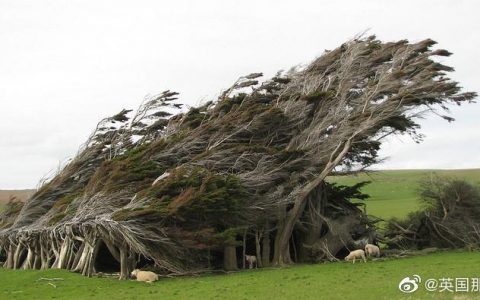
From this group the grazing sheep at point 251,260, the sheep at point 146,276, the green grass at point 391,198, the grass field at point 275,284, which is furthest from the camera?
the green grass at point 391,198

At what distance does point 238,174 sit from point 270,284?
818 cm

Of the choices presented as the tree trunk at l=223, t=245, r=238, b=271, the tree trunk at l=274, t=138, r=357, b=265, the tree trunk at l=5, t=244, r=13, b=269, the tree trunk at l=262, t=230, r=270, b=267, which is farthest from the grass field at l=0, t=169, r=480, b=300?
the tree trunk at l=5, t=244, r=13, b=269

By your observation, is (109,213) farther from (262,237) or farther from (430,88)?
(430,88)

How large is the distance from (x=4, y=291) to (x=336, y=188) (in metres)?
18.4

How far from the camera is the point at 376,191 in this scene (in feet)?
262

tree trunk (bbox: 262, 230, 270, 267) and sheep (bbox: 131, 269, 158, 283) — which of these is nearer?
sheep (bbox: 131, 269, 158, 283)

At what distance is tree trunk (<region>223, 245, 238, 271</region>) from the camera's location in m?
25.6

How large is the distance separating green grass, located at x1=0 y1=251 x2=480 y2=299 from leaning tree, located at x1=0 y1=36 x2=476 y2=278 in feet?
5.94

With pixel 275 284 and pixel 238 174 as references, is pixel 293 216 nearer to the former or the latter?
pixel 238 174

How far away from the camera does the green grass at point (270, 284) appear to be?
1666cm

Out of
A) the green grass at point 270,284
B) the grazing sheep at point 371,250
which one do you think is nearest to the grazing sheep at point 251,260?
the green grass at point 270,284

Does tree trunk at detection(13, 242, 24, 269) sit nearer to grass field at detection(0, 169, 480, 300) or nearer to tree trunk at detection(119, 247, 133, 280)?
grass field at detection(0, 169, 480, 300)

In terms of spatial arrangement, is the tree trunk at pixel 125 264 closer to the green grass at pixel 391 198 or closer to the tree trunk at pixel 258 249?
the tree trunk at pixel 258 249

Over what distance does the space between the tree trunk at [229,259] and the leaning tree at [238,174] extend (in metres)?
0.06
